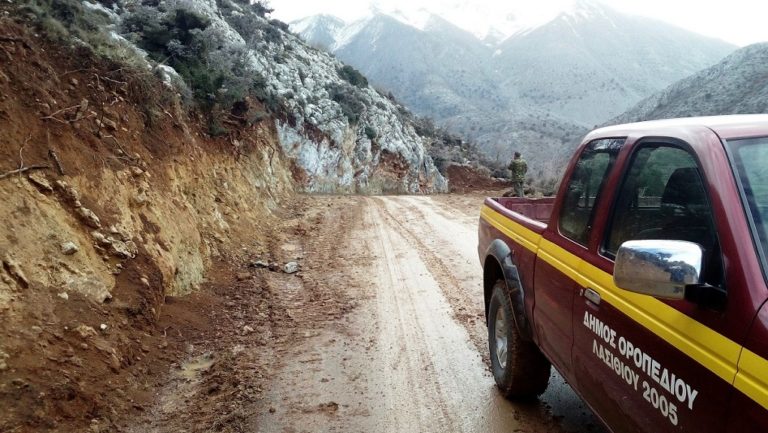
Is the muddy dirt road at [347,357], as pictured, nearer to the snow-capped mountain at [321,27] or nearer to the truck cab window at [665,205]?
the truck cab window at [665,205]

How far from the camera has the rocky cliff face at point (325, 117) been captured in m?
20.4

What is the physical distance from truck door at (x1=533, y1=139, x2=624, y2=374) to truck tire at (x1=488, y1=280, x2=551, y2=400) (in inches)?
16.0

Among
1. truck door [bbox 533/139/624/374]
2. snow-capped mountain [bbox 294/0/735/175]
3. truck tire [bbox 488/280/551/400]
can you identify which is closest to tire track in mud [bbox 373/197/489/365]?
truck tire [bbox 488/280/551/400]

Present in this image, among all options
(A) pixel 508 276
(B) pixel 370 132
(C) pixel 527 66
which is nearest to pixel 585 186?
(A) pixel 508 276

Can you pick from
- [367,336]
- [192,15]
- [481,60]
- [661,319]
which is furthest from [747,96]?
[481,60]

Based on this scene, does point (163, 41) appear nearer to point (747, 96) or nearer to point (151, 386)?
point (151, 386)

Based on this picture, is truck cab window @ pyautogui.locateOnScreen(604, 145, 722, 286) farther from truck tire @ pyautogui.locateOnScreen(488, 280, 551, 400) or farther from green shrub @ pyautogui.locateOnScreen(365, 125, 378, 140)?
green shrub @ pyautogui.locateOnScreen(365, 125, 378, 140)

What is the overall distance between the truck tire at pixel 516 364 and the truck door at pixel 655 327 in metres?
0.94

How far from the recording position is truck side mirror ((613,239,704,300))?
1581 mm

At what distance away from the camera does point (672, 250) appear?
162 cm

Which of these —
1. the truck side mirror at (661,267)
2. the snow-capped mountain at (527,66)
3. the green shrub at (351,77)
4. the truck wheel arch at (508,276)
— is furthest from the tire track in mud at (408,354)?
the snow-capped mountain at (527,66)

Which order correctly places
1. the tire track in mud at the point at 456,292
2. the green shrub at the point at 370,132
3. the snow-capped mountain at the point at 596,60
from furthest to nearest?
the snow-capped mountain at the point at 596,60 < the green shrub at the point at 370,132 < the tire track in mud at the point at 456,292

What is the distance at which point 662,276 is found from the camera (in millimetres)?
1601

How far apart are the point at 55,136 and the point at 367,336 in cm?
377
